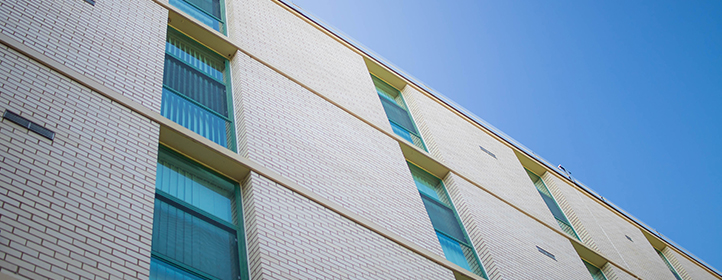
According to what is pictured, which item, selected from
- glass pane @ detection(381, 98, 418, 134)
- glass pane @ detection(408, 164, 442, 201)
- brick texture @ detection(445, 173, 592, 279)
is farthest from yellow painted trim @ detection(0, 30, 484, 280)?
glass pane @ detection(381, 98, 418, 134)

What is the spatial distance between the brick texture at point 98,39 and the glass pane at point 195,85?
436 mm

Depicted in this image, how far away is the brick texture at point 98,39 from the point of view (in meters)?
8.00

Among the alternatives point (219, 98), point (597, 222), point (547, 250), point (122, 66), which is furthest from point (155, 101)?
point (597, 222)

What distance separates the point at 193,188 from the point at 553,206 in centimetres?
1342

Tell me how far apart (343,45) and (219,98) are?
21.1ft

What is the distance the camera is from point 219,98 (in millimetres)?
10531

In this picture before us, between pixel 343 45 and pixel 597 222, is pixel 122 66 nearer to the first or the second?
pixel 343 45

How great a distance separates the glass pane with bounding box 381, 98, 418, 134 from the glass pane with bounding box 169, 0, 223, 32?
498 centimetres

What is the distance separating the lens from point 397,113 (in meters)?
16.2

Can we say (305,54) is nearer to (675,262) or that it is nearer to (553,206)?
(553,206)

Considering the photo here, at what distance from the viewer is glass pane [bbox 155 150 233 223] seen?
793 cm

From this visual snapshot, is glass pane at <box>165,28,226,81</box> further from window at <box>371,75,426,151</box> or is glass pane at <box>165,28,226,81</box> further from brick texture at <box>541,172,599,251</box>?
brick texture at <box>541,172,599,251</box>

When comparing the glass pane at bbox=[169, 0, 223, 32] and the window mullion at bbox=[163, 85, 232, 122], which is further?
the glass pane at bbox=[169, 0, 223, 32]

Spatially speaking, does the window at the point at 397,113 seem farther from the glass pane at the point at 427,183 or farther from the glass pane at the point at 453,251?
the glass pane at the point at 453,251
